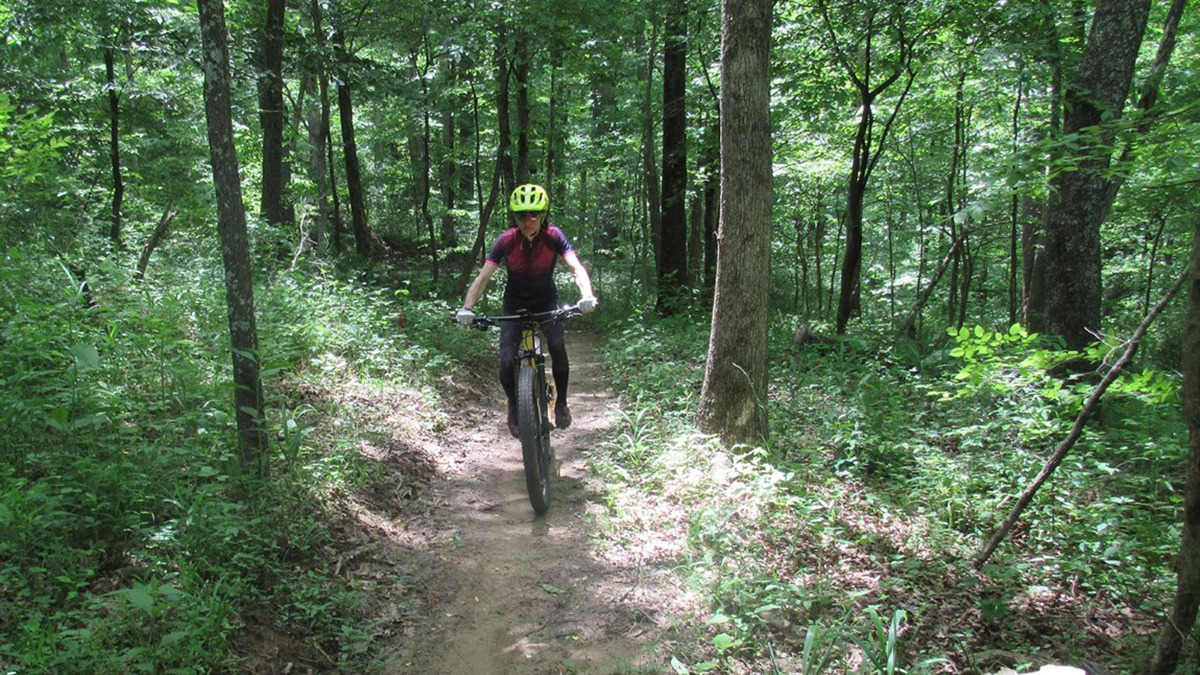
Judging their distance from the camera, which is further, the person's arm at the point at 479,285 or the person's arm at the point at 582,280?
the person's arm at the point at 479,285

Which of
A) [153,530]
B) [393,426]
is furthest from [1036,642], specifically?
[393,426]

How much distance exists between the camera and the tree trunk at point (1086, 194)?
6.29 meters

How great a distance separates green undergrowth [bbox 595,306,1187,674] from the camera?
333 cm

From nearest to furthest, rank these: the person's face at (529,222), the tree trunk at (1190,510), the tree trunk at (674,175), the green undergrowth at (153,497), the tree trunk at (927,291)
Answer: the tree trunk at (1190,510) < the green undergrowth at (153,497) < the person's face at (529,222) < the tree trunk at (927,291) < the tree trunk at (674,175)

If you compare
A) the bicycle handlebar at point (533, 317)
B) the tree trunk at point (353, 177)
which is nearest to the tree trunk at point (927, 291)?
the bicycle handlebar at point (533, 317)

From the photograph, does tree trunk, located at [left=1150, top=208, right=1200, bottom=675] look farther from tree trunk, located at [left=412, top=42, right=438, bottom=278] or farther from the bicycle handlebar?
tree trunk, located at [left=412, top=42, right=438, bottom=278]

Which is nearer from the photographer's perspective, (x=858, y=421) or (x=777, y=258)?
(x=858, y=421)

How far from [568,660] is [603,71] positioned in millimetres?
11306

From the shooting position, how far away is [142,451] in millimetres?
4031

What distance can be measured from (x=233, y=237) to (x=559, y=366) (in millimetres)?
2745

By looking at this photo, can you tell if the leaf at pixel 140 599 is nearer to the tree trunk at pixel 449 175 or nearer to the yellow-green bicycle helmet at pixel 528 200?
the yellow-green bicycle helmet at pixel 528 200

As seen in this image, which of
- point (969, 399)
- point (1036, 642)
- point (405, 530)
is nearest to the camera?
point (1036, 642)

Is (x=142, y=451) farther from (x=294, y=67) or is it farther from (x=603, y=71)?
(x=603, y=71)

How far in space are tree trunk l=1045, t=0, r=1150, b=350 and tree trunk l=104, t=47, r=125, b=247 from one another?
11189mm
